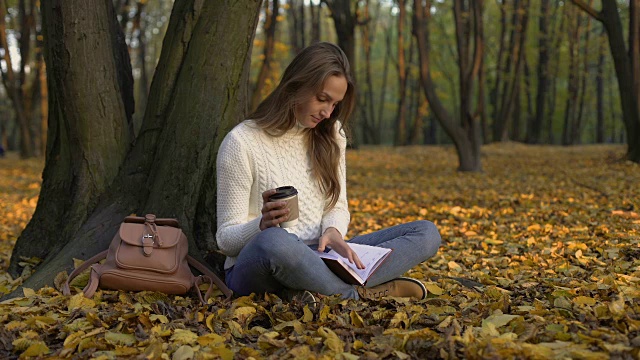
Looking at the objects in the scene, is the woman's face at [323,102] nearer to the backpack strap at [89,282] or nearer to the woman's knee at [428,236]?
the woman's knee at [428,236]

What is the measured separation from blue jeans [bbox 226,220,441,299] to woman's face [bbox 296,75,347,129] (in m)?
0.62

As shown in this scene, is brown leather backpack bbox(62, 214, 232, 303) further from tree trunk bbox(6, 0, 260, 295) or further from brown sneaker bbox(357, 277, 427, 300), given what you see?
brown sneaker bbox(357, 277, 427, 300)

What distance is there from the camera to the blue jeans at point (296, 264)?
293 cm

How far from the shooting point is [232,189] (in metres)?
3.22

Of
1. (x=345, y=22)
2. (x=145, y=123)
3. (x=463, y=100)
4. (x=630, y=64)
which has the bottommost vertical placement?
(x=145, y=123)

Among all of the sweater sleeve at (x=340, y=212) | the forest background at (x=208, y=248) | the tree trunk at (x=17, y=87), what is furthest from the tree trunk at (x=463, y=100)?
the tree trunk at (x=17, y=87)

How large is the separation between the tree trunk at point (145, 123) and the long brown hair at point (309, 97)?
0.67 meters

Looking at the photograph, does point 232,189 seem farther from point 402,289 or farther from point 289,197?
point 402,289

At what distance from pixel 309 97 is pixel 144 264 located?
1.12m

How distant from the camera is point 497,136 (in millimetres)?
19984

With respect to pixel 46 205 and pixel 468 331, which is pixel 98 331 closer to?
pixel 468 331

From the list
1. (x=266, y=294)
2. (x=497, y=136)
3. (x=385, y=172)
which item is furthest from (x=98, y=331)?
(x=497, y=136)

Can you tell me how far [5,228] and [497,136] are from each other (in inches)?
630

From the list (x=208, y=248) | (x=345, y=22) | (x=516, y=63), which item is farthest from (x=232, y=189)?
(x=516, y=63)
